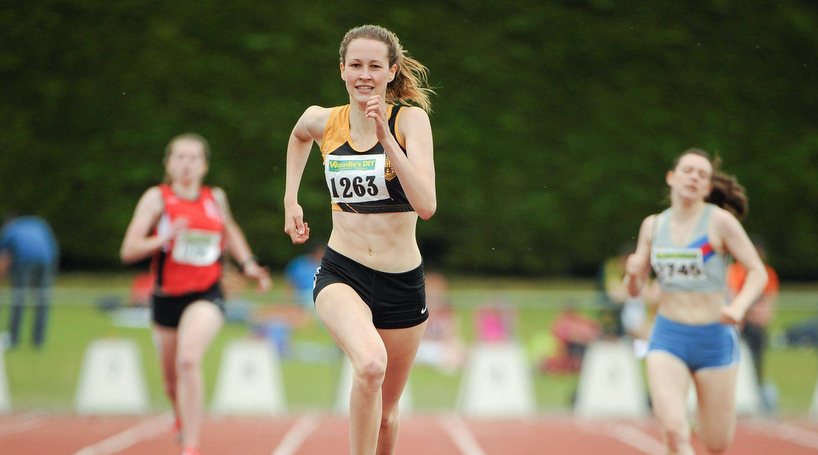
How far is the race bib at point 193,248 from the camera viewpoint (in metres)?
7.21

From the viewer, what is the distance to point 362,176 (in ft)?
16.0

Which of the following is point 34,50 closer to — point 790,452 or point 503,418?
point 503,418

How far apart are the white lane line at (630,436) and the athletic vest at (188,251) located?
3592 millimetres

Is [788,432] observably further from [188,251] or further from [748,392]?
[188,251]

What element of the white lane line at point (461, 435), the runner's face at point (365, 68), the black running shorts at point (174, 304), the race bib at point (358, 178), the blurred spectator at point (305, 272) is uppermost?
the runner's face at point (365, 68)

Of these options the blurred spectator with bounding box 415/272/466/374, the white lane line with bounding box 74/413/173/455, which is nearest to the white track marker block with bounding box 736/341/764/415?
the blurred spectator with bounding box 415/272/466/374

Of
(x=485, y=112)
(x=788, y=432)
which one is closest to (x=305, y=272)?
(x=485, y=112)

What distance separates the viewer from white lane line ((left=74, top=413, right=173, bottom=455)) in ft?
28.2

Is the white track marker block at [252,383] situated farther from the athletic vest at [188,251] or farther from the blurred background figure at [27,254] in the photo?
the athletic vest at [188,251]

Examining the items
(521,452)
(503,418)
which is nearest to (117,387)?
(503,418)

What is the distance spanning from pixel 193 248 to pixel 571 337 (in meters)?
5.00

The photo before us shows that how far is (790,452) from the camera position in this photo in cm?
881

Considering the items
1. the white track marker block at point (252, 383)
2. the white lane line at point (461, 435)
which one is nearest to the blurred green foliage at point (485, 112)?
the white track marker block at point (252, 383)

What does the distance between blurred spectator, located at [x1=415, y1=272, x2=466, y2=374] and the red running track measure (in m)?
0.65
